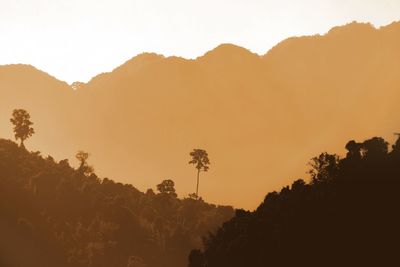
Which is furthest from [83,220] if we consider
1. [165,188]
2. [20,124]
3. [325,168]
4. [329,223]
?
[329,223]

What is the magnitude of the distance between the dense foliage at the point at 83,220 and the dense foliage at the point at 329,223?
148 ft

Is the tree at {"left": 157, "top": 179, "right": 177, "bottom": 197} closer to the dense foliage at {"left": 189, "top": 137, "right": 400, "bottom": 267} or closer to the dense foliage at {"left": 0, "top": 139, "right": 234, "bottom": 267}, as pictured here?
the dense foliage at {"left": 0, "top": 139, "right": 234, "bottom": 267}

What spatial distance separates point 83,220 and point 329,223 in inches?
2849

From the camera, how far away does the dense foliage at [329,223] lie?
41.9 meters

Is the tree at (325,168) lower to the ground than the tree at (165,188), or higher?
lower

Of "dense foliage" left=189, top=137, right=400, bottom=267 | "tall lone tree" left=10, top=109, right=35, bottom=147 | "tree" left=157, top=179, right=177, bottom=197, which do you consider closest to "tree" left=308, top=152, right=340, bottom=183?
"dense foliage" left=189, top=137, right=400, bottom=267

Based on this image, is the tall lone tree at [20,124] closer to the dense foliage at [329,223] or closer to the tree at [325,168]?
the dense foliage at [329,223]

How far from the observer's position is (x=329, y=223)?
45500mm

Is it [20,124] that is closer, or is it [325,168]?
[325,168]

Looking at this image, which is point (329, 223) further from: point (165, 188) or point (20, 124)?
point (20, 124)

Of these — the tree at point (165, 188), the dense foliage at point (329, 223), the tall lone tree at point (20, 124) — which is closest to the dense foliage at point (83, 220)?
the tree at point (165, 188)

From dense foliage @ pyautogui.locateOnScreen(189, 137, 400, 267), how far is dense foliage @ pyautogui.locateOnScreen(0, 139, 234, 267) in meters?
45.0

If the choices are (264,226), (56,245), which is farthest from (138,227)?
(264,226)

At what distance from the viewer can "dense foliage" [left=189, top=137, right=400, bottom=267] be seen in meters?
41.9
